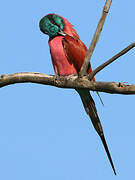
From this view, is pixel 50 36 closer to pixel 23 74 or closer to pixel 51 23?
pixel 51 23

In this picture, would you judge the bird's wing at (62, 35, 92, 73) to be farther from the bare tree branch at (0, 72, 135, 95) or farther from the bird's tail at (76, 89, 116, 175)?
the bare tree branch at (0, 72, 135, 95)

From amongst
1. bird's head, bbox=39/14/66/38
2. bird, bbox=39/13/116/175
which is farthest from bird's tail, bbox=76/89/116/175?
bird's head, bbox=39/14/66/38

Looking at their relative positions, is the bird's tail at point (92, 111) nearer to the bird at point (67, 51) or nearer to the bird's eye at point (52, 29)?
the bird at point (67, 51)

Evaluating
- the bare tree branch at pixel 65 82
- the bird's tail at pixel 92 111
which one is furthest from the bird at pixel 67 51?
the bare tree branch at pixel 65 82

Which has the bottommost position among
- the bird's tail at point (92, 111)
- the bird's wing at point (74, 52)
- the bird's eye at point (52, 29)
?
the bird's tail at point (92, 111)

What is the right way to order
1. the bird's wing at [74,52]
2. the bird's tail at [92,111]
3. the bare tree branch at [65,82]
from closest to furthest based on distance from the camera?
1. the bare tree branch at [65,82]
2. the bird's wing at [74,52]
3. the bird's tail at [92,111]

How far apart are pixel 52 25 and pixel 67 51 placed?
0.45 m

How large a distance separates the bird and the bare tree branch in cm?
79

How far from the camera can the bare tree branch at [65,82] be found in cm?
307

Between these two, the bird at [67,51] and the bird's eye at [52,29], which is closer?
the bird at [67,51]

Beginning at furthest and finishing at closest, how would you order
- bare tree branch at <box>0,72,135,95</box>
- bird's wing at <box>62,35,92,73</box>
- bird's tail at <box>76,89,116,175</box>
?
bird's tail at <box>76,89,116,175</box> < bird's wing at <box>62,35,92,73</box> < bare tree branch at <box>0,72,135,95</box>

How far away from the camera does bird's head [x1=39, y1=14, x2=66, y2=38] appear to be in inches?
182

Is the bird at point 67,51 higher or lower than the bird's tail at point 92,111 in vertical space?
higher

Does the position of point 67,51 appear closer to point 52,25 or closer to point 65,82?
point 52,25
